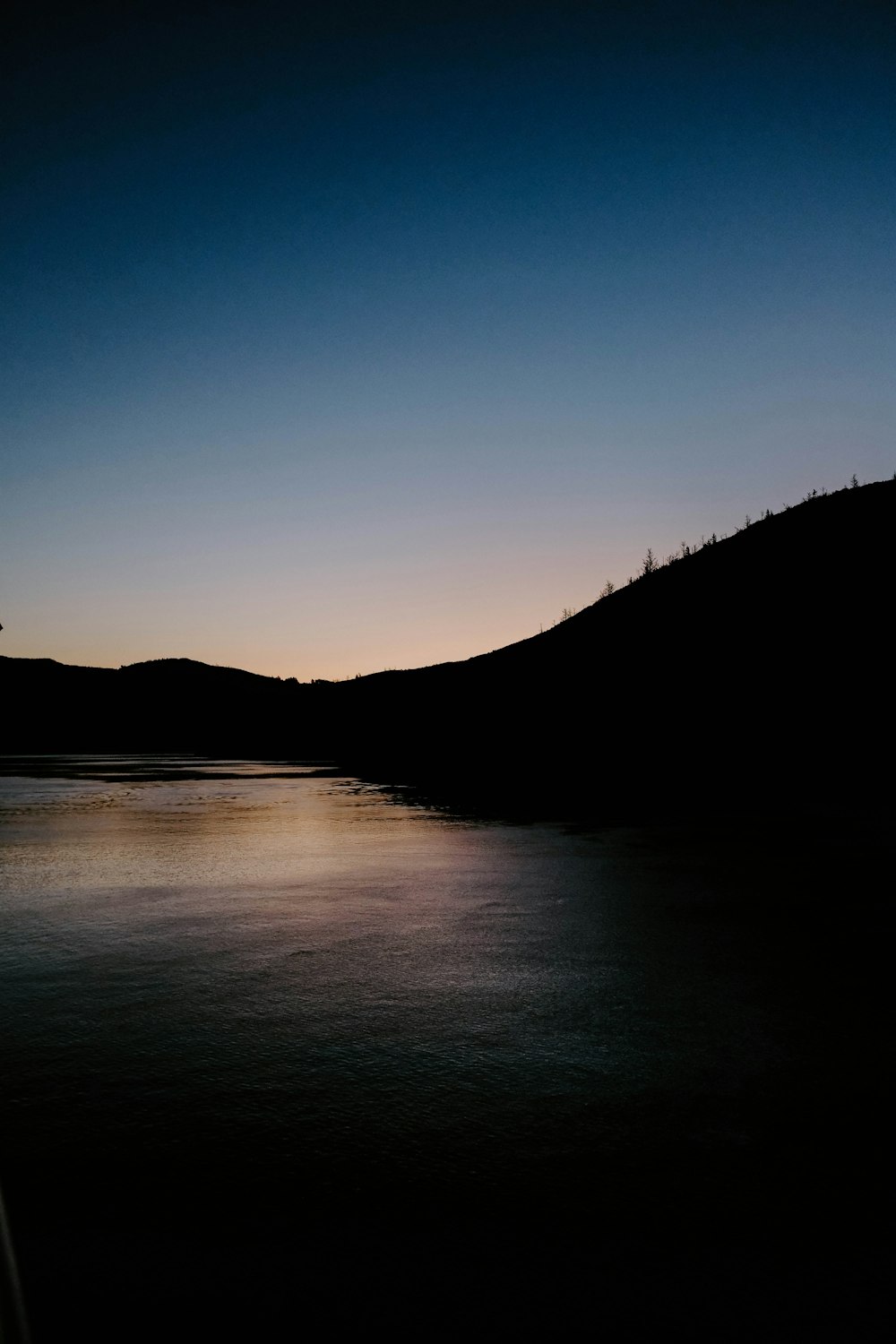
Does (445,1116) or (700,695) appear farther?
(700,695)

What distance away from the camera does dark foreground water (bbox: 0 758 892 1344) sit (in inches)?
101

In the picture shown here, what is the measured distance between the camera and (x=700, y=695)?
42750mm

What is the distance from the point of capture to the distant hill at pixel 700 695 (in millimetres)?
27734

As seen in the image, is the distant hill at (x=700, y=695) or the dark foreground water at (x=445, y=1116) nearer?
the dark foreground water at (x=445, y=1116)

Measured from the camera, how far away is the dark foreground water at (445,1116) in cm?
256

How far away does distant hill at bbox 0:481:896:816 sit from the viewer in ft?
91.0

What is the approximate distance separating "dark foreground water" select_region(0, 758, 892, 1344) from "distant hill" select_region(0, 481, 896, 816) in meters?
11.6

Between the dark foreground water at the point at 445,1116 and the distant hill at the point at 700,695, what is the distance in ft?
38.0

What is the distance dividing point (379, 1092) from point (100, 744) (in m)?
99.8

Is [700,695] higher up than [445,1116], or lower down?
lower down

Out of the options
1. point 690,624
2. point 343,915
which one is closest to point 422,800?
point 343,915

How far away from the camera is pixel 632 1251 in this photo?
107 inches

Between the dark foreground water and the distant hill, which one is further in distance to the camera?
the distant hill

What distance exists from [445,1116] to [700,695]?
1624 inches
